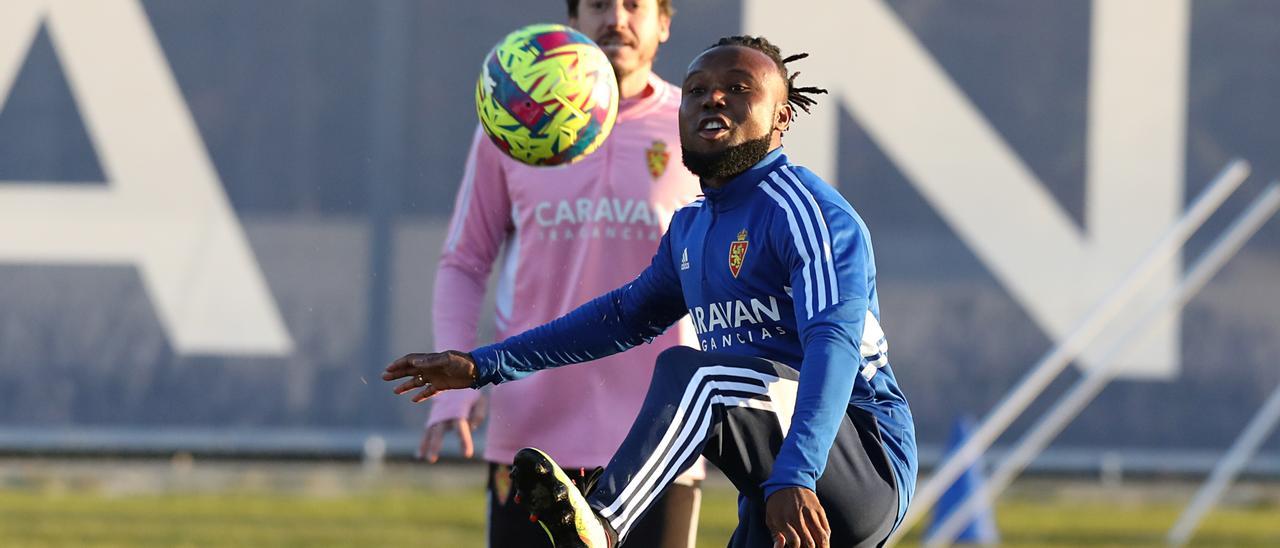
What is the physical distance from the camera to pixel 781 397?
3.96m

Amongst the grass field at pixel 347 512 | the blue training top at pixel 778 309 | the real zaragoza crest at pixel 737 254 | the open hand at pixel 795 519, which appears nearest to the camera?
Answer: the open hand at pixel 795 519

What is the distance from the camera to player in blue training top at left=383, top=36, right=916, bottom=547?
3.79 metres

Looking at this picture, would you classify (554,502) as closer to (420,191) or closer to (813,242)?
(813,242)

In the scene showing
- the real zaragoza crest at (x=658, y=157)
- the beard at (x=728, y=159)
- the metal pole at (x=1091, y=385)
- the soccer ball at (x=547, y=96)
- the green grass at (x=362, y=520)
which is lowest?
the green grass at (x=362, y=520)

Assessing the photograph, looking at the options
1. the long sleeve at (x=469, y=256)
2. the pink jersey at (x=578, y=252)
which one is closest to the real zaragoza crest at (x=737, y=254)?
the pink jersey at (x=578, y=252)

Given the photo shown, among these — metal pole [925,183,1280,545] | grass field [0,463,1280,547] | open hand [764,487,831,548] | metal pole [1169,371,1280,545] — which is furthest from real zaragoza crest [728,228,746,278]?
metal pole [1169,371,1280,545]

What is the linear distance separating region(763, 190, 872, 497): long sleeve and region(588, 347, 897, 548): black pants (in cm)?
10

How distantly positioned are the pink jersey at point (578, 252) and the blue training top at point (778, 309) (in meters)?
0.56

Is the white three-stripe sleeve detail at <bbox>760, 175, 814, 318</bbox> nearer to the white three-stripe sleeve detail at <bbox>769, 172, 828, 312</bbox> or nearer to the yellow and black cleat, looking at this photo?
the white three-stripe sleeve detail at <bbox>769, 172, 828, 312</bbox>

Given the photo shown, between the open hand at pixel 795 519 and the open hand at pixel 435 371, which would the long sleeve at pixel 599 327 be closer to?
the open hand at pixel 435 371

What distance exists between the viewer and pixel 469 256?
17.7ft

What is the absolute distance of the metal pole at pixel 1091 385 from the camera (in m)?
9.66

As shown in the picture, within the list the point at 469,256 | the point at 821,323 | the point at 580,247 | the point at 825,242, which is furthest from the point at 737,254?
the point at 469,256

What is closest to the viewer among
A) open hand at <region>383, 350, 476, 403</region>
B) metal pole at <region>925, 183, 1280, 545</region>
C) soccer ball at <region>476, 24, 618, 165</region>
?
open hand at <region>383, 350, 476, 403</region>
